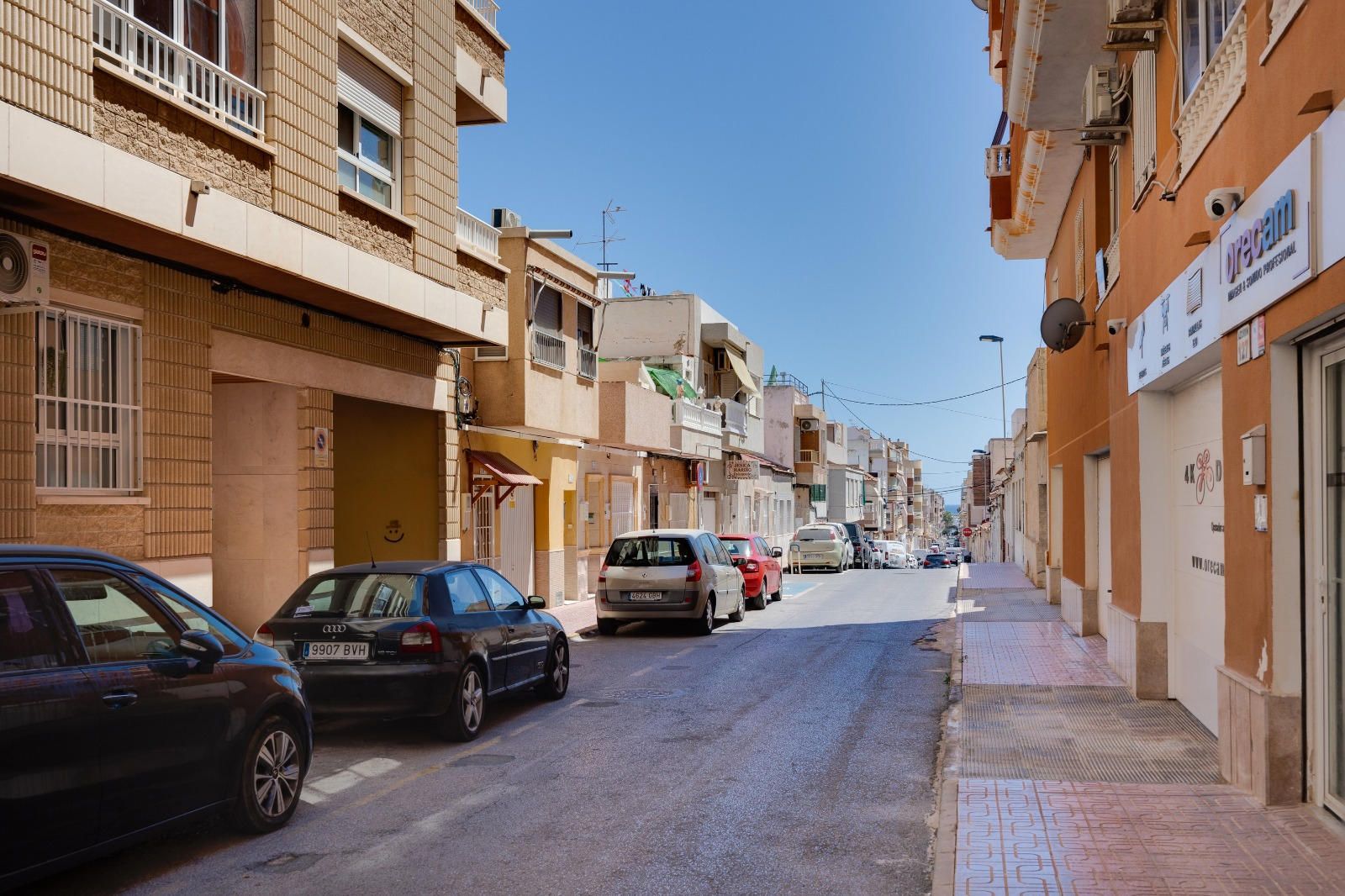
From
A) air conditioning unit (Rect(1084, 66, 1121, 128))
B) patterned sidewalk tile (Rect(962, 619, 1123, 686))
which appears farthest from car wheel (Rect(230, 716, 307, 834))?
air conditioning unit (Rect(1084, 66, 1121, 128))

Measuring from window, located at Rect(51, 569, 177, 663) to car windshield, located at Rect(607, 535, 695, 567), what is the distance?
1218cm

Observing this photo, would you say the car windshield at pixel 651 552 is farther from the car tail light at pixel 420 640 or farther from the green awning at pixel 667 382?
the green awning at pixel 667 382

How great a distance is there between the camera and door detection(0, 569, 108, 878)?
4727 mm

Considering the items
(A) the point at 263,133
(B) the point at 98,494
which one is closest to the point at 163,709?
(B) the point at 98,494

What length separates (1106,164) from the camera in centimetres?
1463

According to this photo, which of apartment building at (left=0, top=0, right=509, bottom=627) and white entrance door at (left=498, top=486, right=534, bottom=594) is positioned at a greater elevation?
apartment building at (left=0, top=0, right=509, bottom=627)

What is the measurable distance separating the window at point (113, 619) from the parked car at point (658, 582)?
11940 millimetres

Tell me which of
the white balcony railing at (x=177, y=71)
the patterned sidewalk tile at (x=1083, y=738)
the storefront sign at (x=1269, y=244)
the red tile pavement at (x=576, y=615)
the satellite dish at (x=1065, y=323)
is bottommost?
the red tile pavement at (x=576, y=615)

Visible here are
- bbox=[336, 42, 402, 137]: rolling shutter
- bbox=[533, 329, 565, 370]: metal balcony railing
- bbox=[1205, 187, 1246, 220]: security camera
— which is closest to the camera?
bbox=[1205, 187, 1246, 220]: security camera

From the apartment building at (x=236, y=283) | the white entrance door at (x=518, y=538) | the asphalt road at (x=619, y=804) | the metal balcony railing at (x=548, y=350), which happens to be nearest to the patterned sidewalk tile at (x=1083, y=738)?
the asphalt road at (x=619, y=804)

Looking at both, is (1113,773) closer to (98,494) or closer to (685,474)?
(98,494)

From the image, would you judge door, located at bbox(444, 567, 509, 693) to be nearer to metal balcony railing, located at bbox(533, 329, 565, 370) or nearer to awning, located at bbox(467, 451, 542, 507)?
awning, located at bbox(467, 451, 542, 507)

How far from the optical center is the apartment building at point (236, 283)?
29.2 ft

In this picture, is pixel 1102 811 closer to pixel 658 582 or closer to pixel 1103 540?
pixel 1103 540
